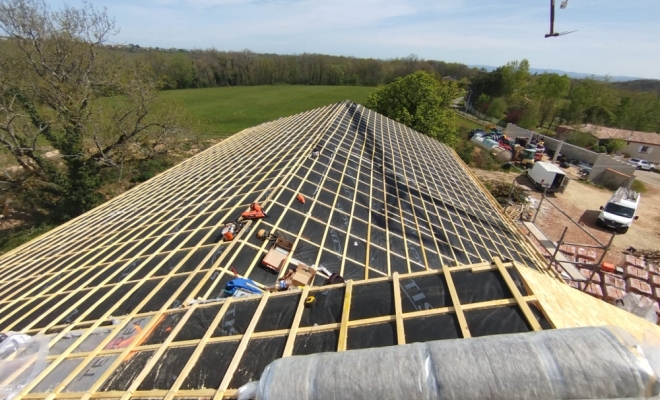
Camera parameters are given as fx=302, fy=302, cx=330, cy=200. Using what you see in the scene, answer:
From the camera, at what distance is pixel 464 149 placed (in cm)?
3469

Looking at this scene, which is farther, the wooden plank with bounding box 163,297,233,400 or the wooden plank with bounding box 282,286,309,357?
the wooden plank with bounding box 282,286,309,357

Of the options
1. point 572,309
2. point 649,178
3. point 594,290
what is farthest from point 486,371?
point 649,178

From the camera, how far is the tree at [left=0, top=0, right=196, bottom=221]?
60.5 feet

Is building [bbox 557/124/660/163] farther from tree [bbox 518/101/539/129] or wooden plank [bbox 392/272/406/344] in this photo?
wooden plank [bbox 392/272/406/344]

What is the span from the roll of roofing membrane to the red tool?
→ 14.1 feet

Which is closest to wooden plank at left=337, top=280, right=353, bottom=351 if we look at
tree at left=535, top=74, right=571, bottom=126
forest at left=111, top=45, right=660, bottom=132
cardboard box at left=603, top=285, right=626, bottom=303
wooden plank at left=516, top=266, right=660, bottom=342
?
wooden plank at left=516, top=266, right=660, bottom=342

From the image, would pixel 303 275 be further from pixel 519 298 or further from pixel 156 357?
pixel 519 298

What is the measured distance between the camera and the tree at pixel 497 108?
5662 centimetres

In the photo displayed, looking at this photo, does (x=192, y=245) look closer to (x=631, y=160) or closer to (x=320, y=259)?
(x=320, y=259)

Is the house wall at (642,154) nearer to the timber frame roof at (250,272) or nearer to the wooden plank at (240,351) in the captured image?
the timber frame roof at (250,272)

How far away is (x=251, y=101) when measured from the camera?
68188mm

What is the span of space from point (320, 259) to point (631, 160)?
161 feet

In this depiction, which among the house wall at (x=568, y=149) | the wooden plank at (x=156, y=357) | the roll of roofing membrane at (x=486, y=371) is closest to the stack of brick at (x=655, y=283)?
the roll of roofing membrane at (x=486, y=371)

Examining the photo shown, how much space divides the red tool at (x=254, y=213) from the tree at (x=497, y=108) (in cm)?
6248
